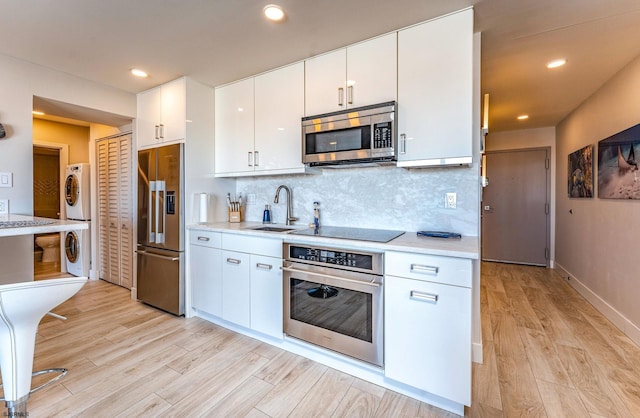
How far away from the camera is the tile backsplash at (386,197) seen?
199 cm

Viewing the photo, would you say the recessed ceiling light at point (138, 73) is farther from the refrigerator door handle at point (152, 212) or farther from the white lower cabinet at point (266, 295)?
the white lower cabinet at point (266, 295)

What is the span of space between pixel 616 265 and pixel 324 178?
9.34 ft

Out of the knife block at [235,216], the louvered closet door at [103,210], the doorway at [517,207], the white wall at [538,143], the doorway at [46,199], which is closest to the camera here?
the knife block at [235,216]

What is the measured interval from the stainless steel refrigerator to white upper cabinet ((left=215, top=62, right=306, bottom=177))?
0.46 m

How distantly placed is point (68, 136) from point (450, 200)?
5287 mm

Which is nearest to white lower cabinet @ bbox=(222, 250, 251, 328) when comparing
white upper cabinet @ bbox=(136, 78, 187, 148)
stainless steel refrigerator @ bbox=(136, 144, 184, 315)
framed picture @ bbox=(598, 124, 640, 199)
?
stainless steel refrigerator @ bbox=(136, 144, 184, 315)

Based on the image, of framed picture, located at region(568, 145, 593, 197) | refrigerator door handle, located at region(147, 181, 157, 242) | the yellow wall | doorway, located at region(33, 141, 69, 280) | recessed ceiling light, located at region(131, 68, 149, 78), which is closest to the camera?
recessed ceiling light, located at region(131, 68, 149, 78)

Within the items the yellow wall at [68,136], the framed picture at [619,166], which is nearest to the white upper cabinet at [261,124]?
the framed picture at [619,166]

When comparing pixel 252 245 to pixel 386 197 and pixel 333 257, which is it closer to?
pixel 333 257

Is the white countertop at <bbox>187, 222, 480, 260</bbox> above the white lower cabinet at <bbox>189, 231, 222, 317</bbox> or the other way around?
above

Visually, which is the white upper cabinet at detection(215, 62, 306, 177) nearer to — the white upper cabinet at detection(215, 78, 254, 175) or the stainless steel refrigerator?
the white upper cabinet at detection(215, 78, 254, 175)

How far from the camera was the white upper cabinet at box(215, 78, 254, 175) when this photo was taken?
271 centimetres

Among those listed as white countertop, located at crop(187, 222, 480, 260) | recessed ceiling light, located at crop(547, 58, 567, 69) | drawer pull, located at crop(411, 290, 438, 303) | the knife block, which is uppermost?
recessed ceiling light, located at crop(547, 58, 567, 69)

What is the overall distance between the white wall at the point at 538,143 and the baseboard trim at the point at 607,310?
940mm
